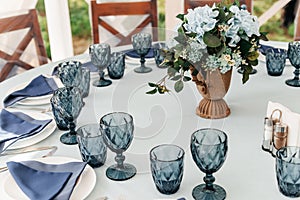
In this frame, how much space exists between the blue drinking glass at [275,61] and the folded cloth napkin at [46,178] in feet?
2.76

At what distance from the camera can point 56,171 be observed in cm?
117

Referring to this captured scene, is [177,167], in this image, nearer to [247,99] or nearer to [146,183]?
[146,183]

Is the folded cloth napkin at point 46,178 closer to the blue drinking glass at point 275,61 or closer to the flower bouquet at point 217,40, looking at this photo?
the flower bouquet at point 217,40

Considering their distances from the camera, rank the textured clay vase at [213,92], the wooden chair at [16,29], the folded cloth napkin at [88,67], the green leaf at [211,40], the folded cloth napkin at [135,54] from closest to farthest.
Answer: the green leaf at [211,40] < the textured clay vase at [213,92] < the folded cloth napkin at [88,67] < the folded cloth napkin at [135,54] < the wooden chair at [16,29]

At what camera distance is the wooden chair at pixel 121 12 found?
8.25ft

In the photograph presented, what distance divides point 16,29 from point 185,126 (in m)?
1.25

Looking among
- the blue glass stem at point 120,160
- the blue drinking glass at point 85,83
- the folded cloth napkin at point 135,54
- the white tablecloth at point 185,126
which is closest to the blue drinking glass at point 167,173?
the white tablecloth at point 185,126

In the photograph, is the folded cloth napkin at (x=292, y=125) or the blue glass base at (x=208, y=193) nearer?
the blue glass base at (x=208, y=193)

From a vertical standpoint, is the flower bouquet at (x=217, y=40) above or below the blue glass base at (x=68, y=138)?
above

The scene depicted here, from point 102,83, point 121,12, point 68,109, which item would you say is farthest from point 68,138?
point 121,12

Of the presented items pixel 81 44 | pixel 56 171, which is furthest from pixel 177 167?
pixel 81 44

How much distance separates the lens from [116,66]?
1.76 meters

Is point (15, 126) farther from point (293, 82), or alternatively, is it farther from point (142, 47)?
point (293, 82)

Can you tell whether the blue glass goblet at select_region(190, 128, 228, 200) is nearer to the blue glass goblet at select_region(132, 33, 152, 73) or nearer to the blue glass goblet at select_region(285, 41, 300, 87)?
the blue glass goblet at select_region(285, 41, 300, 87)
